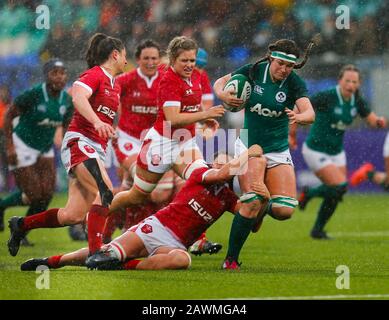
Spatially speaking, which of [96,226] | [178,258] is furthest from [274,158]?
[96,226]

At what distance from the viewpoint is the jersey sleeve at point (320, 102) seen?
40.0 ft

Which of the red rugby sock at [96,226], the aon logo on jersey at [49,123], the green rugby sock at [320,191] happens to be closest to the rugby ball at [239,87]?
the red rugby sock at [96,226]

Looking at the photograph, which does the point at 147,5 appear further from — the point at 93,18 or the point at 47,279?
the point at 47,279

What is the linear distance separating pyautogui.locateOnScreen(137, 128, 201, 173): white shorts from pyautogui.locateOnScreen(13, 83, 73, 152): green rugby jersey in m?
1.83

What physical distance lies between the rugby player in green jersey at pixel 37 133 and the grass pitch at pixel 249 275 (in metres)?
0.54

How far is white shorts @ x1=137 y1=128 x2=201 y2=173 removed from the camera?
929 centimetres

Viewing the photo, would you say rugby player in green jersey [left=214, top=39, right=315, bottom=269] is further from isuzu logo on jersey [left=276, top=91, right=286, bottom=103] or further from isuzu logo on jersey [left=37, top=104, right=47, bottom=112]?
isuzu logo on jersey [left=37, top=104, right=47, bottom=112]

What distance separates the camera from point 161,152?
9.30 m

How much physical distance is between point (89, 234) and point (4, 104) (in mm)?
9636

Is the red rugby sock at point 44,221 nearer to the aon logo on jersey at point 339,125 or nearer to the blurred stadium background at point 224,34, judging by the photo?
the aon logo on jersey at point 339,125

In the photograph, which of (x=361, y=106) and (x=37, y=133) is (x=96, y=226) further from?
(x=361, y=106)

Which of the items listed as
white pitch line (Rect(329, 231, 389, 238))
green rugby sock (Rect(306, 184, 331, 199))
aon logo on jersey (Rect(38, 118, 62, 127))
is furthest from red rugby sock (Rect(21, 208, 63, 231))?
white pitch line (Rect(329, 231, 389, 238))
